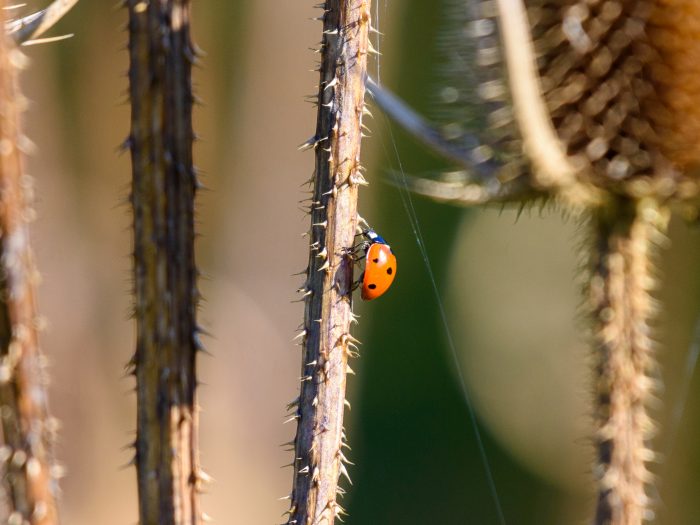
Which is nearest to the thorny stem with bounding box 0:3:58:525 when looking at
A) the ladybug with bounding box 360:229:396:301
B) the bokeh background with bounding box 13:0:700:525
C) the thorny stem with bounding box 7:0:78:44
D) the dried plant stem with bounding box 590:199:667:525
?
the thorny stem with bounding box 7:0:78:44

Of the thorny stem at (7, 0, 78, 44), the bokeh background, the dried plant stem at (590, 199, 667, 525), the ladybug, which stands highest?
the thorny stem at (7, 0, 78, 44)

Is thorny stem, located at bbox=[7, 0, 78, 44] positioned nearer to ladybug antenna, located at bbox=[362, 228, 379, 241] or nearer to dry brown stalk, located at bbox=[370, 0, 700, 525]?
dry brown stalk, located at bbox=[370, 0, 700, 525]

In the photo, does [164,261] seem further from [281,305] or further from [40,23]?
[281,305]

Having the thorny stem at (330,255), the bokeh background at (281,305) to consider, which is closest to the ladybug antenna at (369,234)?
the thorny stem at (330,255)

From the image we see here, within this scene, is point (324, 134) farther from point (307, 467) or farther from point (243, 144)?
point (243, 144)

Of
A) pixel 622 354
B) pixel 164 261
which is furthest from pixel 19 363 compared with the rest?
pixel 622 354

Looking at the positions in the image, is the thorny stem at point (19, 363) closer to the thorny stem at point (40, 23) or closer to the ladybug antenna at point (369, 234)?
the thorny stem at point (40, 23)
